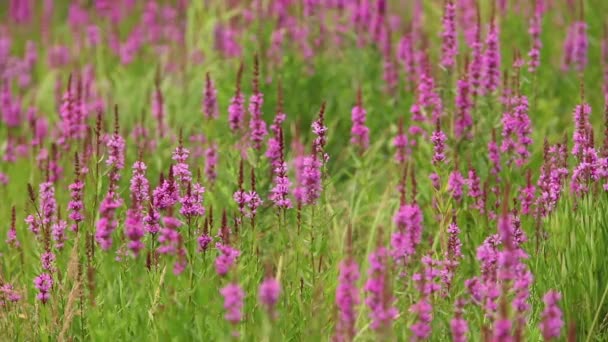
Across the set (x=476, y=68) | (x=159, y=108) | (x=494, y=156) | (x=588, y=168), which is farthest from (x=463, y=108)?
(x=159, y=108)

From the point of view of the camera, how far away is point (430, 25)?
8414mm

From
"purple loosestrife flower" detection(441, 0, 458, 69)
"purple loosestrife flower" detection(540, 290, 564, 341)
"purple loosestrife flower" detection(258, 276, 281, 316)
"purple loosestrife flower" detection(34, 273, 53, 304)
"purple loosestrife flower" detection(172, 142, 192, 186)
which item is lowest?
"purple loosestrife flower" detection(34, 273, 53, 304)

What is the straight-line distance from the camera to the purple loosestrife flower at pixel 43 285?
3455 mm

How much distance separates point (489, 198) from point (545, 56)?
258cm

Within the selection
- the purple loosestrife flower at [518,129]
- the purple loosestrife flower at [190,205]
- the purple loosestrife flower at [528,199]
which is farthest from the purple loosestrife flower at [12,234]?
the purple loosestrife flower at [518,129]

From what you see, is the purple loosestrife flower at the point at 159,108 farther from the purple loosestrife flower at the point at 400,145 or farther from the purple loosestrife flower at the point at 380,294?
the purple loosestrife flower at the point at 380,294

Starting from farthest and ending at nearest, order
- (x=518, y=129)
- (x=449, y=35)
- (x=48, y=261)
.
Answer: (x=449, y=35)
(x=518, y=129)
(x=48, y=261)

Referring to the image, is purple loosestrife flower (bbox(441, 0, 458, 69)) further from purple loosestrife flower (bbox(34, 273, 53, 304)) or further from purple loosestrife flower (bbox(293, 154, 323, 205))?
purple loosestrife flower (bbox(34, 273, 53, 304))

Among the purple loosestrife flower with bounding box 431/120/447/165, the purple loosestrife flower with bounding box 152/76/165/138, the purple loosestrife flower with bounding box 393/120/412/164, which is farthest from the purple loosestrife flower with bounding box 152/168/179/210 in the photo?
the purple loosestrife flower with bounding box 152/76/165/138

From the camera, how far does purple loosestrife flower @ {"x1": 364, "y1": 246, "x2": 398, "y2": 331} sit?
252cm

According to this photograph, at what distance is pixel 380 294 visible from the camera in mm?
2590

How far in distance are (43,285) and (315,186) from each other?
3.45ft

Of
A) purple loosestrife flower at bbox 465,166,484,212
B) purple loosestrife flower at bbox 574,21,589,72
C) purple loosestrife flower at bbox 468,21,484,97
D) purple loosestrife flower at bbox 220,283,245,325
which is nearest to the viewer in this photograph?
purple loosestrife flower at bbox 220,283,245,325

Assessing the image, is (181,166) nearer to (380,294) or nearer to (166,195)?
(166,195)
